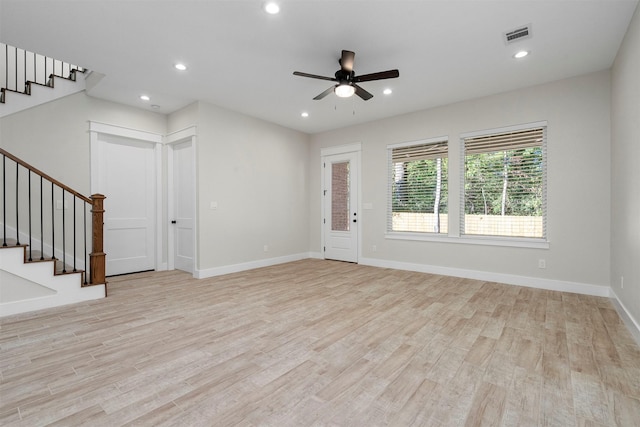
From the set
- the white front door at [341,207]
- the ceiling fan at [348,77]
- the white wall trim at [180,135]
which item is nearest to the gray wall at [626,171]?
the ceiling fan at [348,77]

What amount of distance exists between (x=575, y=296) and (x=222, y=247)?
5.34m

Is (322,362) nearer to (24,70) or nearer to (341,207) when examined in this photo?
(341,207)

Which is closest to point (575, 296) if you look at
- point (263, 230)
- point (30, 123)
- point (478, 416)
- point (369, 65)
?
point (478, 416)

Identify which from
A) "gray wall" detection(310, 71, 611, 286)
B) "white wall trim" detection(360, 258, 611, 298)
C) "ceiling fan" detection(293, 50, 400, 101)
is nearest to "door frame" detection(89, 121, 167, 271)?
"ceiling fan" detection(293, 50, 400, 101)

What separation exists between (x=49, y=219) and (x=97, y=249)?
1292 mm

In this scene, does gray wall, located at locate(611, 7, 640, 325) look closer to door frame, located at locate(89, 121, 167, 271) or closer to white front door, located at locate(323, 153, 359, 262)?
white front door, located at locate(323, 153, 359, 262)

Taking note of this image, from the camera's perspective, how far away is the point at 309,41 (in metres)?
3.14

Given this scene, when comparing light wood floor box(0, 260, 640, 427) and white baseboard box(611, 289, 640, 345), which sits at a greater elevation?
white baseboard box(611, 289, 640, 345)

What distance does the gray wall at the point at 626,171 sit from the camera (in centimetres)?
263

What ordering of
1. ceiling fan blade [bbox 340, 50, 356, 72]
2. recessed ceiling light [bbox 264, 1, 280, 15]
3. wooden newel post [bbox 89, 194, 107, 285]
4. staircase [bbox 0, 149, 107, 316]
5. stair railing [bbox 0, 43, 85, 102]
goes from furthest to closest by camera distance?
stair railing [bbox 0, 43, 85, 102]
wooden newel post [bbox 89, 194, 107, 285]
staircase [bbox 0, 149, 107, 316]
ceiling fan blade [bbox 340, 50, 356, 72]
recessed ceiling light [bbox 264, 1, 280, 15]

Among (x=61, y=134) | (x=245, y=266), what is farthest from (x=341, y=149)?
(x=61, y=134)

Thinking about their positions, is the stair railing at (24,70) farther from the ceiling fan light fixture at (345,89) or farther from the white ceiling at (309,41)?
the ceiling fan light fixture at (345,89)

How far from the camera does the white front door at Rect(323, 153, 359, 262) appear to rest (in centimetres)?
636

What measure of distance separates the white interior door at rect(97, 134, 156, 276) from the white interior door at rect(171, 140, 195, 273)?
1.23 feet
